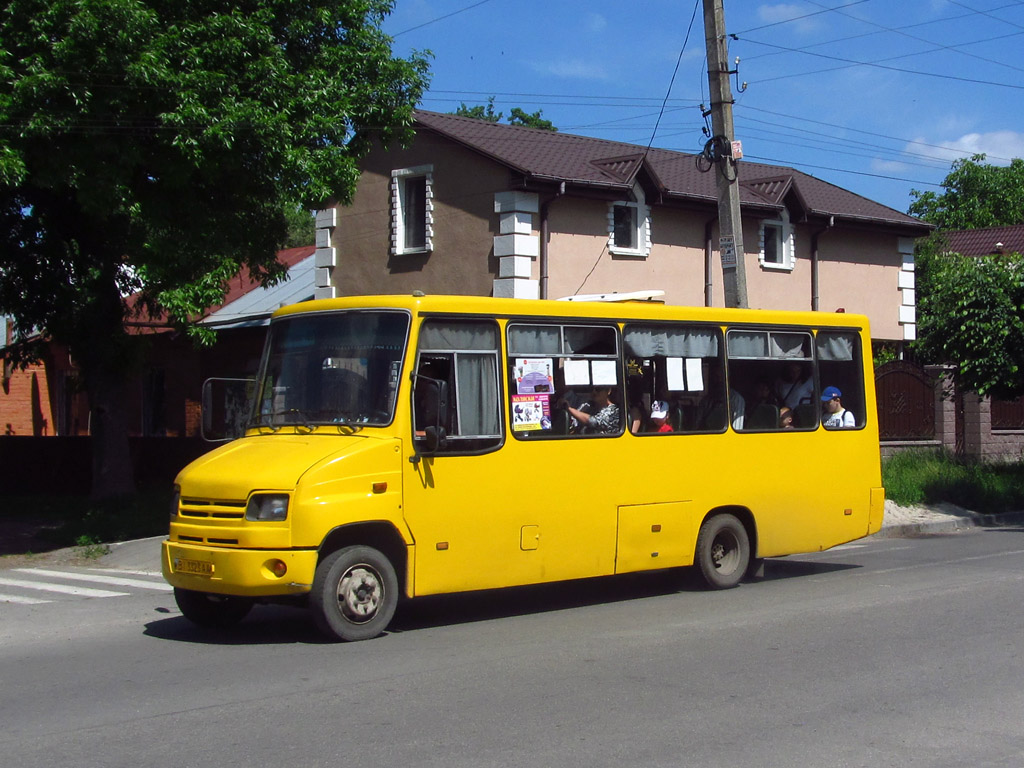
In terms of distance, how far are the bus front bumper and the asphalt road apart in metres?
0.49

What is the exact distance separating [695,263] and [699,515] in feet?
47.6

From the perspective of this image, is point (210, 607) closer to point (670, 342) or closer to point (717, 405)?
point (670, 342)

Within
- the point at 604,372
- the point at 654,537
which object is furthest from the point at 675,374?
the point at 654,537

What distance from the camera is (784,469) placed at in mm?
11914

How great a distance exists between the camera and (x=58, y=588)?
13.3 metres

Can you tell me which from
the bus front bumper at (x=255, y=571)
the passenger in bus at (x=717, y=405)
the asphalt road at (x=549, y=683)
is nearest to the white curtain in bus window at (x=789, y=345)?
the passenger in bus at (x=717, y=405)

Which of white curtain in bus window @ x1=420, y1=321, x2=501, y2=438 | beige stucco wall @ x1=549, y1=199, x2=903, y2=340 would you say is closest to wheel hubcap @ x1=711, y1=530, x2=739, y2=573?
white curtain in bus window @ x1=420, y1=321, x2=501, y2=438

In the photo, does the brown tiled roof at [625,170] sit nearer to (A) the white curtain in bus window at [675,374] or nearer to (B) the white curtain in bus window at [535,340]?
(A) the white curtain in bus window at [675,374]

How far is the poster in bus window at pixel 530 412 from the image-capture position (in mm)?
9836

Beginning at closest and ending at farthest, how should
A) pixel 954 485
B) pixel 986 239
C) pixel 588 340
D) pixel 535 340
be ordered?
pixel 535 340
pixel 588 340
pixel 954 485
pixel 986 239

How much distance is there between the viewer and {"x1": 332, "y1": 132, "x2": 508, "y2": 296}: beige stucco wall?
896 inches

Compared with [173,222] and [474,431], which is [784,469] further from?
[173,222]

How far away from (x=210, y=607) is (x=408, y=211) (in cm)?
1609

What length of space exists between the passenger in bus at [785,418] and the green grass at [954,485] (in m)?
8.56
